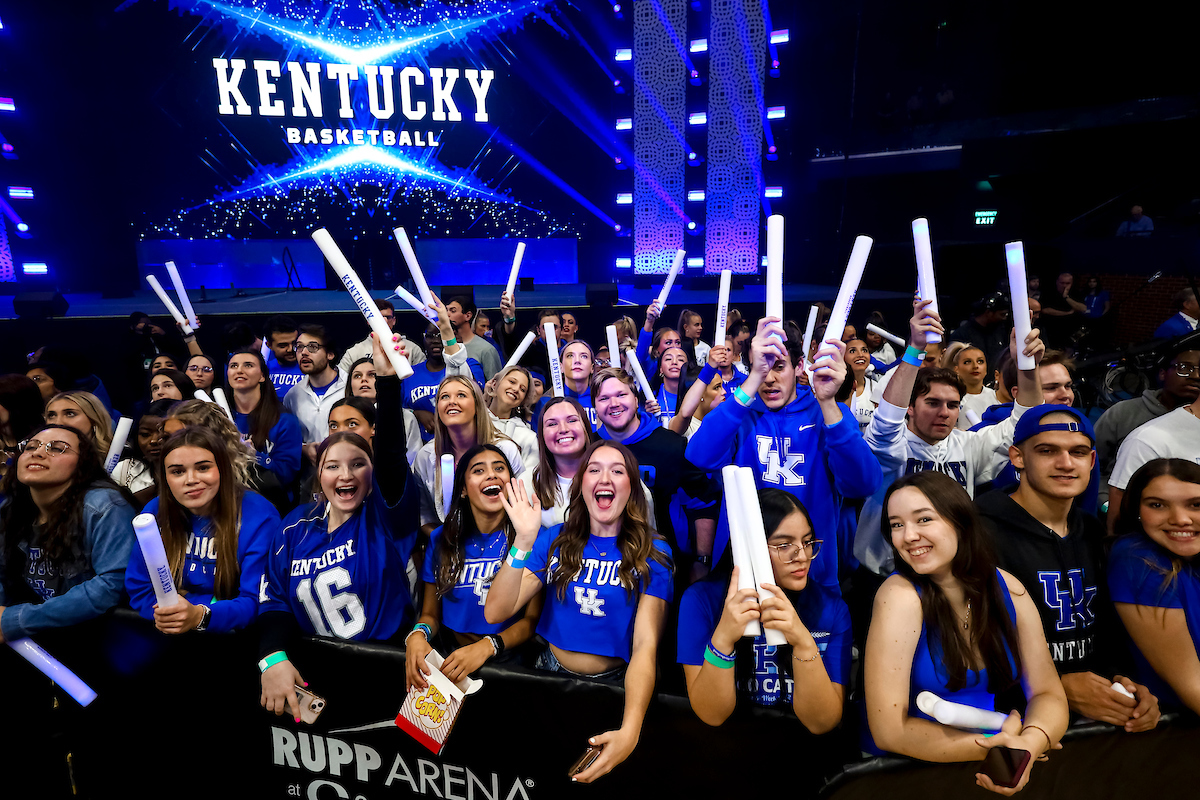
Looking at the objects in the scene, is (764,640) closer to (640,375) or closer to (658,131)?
(640,375)

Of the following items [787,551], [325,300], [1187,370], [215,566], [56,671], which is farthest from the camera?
[325,300]

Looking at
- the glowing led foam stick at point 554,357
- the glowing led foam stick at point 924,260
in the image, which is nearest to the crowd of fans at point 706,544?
the glowing led foam stick at point 924,260

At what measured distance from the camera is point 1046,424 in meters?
2.42

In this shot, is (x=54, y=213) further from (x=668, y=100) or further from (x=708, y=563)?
(x=708, y=563)

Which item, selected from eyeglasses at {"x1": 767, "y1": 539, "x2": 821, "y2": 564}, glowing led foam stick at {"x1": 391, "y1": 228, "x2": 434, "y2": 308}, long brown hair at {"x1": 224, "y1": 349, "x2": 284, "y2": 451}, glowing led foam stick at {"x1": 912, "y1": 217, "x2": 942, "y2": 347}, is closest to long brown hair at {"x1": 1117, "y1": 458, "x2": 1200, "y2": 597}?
glowing led foam stick at {"x1": 912, "y1": 217, "x2": 942, "y2": 347}

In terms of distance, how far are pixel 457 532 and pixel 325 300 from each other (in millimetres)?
10347

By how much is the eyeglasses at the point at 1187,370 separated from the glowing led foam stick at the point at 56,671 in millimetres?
5331

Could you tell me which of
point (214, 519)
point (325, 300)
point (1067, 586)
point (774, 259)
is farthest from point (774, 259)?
point (325, 300)

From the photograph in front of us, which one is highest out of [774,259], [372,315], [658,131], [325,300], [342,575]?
[658,131]

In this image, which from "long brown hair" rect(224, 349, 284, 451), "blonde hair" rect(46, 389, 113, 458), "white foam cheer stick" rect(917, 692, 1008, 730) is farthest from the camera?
"long brown hair" rect(224, 349, 284, 451)

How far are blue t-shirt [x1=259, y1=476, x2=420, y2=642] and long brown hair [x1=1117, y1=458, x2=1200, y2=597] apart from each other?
8.86 ft

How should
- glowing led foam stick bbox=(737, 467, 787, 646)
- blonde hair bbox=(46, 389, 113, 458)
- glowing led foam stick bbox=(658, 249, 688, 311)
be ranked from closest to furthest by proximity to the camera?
glowing led foam stick bbox=(737, 467, 787, 646) < blonde hair bbox=(46, 389, 113, 458) < glowing led foam stick bbox=(658, 249, 688, 311)

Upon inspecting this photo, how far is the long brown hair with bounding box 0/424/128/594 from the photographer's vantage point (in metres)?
2.80

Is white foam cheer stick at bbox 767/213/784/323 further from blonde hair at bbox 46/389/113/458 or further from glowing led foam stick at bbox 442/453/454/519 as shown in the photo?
blonde hair at bbox 46/389/113/458
